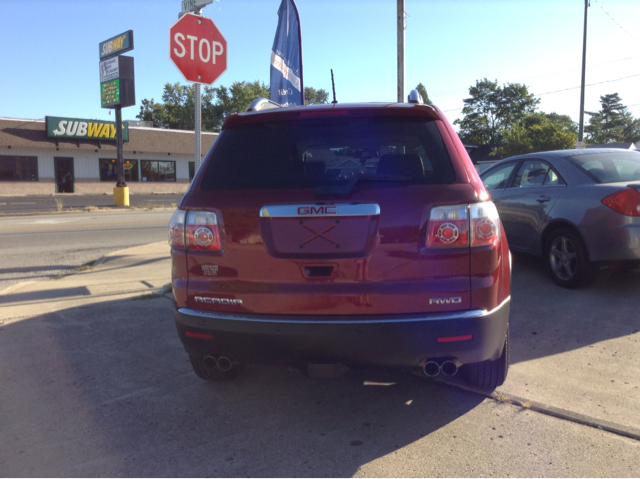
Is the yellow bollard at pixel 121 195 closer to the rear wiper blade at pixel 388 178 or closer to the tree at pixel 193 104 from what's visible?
the rear wiper blade at pixel 388 178

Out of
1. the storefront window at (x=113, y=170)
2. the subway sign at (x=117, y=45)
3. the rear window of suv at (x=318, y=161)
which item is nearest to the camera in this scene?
the rear window of suv at (x=318, y=161)

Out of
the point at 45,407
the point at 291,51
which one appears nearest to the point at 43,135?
the point at 291,51

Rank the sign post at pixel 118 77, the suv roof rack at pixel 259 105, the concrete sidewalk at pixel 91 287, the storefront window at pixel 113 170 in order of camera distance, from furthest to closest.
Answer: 1. the storefront window at pixel 113 170
2. the sign post at pixel 118 77
3. the concrete sidewalk at pixel 91 287
4. the suv roof rack at pixel 259 105

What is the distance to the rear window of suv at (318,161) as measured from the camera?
9.05 feet

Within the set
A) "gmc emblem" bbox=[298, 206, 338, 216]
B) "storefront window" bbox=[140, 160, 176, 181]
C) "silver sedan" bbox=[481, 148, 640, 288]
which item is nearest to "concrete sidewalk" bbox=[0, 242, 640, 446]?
"silver sedan" bbox=[481, 148, 640, 288]

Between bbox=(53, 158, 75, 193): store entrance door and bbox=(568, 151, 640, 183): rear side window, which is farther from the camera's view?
bbox=(53, 158, 75, 193): store entrance door

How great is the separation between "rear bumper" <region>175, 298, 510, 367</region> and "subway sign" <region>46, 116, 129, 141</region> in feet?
127

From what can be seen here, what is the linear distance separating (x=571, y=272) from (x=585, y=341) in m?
1.49

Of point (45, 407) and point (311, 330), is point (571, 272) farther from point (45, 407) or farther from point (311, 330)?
point (45, 407)

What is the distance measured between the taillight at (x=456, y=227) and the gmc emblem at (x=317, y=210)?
487mm

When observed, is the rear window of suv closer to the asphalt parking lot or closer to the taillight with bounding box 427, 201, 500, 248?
the taillight with bounding box 427, 201, 500, 248

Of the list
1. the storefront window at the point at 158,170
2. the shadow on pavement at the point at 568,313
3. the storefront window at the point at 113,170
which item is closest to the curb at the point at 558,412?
the shadow on pavement at the point at 568,313

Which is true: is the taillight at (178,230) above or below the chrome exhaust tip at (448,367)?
above

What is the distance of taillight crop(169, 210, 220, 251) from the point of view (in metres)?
2.81
